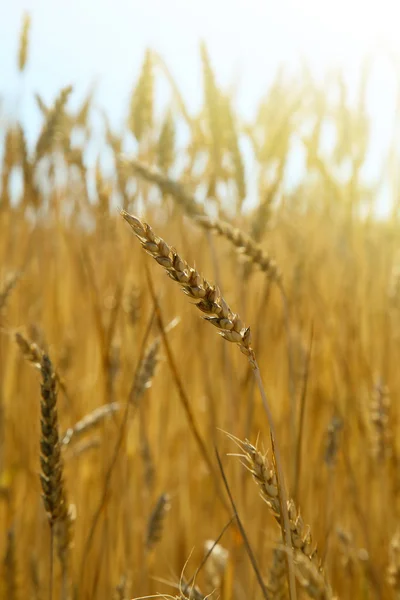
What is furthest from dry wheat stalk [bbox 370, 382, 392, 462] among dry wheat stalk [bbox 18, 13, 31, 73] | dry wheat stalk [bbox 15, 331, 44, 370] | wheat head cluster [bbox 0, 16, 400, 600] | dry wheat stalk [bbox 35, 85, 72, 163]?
dry wheat stalk [bbox 18, 13, 31, 73]

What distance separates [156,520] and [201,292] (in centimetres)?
49

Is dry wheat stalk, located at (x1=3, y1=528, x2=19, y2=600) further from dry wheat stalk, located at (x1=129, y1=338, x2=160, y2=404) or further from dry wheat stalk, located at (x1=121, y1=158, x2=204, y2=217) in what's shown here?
dry wheat stalk, located at (x1=121, y1=158, x2=204, y2=217)

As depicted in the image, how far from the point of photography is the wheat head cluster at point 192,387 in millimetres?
744

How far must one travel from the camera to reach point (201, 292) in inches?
12.9

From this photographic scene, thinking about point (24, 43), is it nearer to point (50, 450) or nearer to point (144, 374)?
point (144, 374)

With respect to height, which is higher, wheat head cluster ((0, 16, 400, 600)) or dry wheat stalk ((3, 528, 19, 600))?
wheat head cluster ((0, 16, 400, 600))

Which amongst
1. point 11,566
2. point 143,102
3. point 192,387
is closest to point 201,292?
point 11,566

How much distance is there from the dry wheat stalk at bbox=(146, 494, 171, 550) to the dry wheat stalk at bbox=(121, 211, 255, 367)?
1.49 feet

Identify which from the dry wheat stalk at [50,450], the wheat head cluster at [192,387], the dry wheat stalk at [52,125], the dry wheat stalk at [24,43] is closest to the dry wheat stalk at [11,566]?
the wheat head cluster at [192,387]

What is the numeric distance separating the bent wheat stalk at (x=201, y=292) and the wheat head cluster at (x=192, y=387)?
14 centimetres

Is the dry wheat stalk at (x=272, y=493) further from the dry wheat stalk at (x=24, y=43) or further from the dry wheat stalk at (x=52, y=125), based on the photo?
the dry wheat stalk at (x=24, y=43)

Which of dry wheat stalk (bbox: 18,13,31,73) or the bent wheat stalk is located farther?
dry wheat stalk (bbox: 18,13,31,73)

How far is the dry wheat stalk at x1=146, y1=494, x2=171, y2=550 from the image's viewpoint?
2.45 ft

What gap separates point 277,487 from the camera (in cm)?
37
